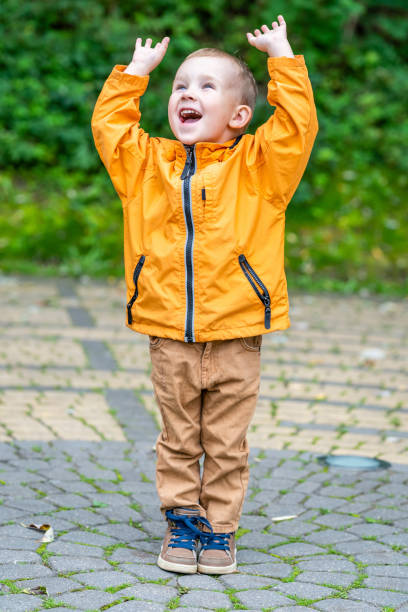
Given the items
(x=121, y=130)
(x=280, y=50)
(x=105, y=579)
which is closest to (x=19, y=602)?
(x=105, y=579)

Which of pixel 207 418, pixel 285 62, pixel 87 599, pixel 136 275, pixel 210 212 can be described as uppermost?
pixel 285 62

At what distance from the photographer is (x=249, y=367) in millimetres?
2982

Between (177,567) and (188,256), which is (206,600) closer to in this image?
(177,567)

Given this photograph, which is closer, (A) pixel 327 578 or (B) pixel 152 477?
(A) pixel 327 578

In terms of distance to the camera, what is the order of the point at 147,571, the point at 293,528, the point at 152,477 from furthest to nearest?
1. the point at 152,477
2. the point at 293,528
3. the point at 147,571

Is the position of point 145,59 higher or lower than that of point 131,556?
higher

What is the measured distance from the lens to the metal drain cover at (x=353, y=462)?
4141 mm

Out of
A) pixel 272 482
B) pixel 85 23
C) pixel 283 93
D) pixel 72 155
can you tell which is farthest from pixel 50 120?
pixel 283 93

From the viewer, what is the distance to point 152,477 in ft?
12.8

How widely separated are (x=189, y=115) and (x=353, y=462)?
1.96 metres

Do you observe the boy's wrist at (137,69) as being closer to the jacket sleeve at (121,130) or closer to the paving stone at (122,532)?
the jacket sleeve at (121,130)

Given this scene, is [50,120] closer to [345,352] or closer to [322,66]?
[322,66]

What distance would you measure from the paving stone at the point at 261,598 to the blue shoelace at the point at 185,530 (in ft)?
0.87

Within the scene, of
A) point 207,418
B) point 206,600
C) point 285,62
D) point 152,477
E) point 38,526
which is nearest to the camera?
point 206,600
